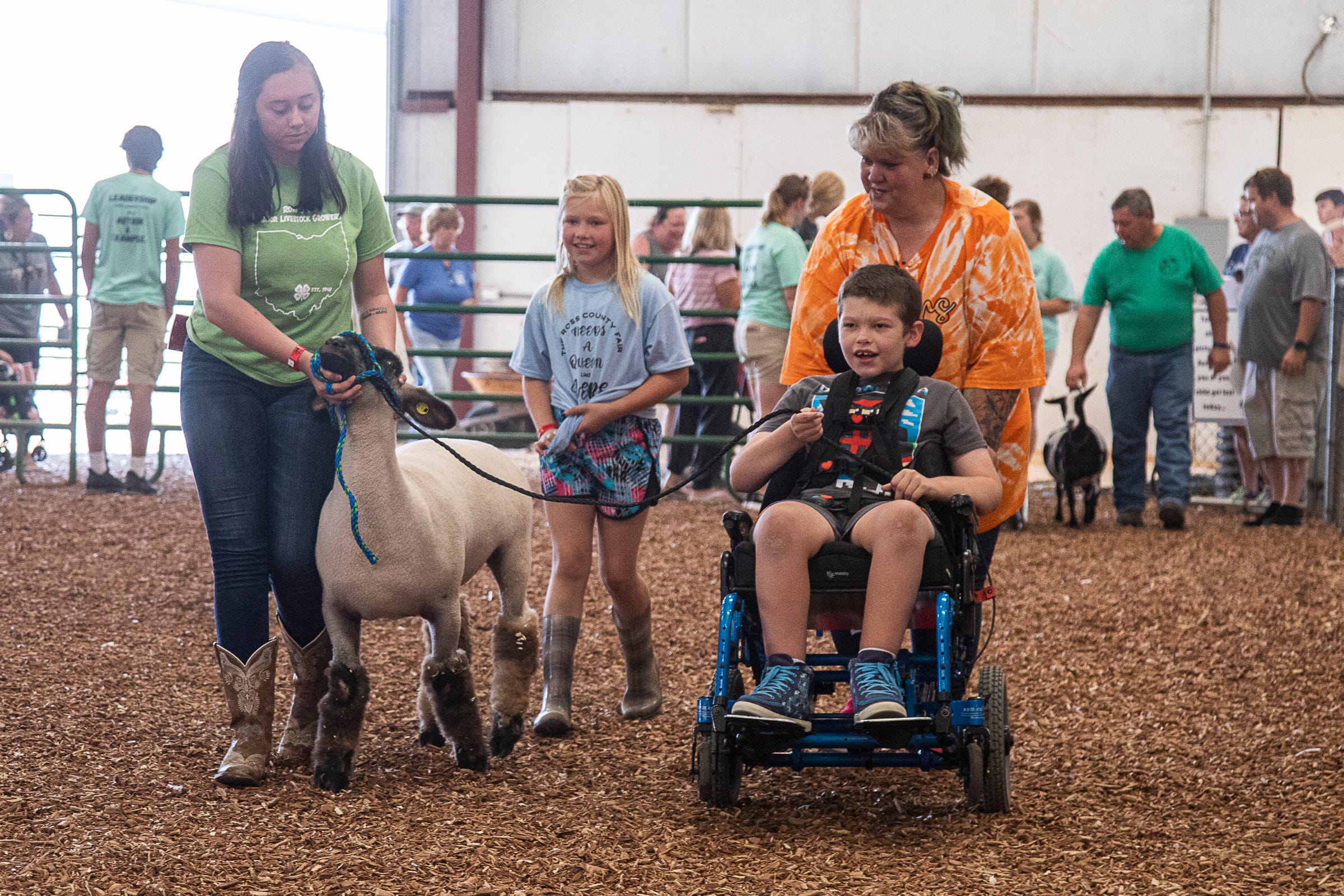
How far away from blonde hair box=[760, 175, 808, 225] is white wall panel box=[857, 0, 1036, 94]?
5.54 metres

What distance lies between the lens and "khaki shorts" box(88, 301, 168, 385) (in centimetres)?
820

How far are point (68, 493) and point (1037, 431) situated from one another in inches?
334

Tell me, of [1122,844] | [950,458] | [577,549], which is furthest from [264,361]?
[1122,844]

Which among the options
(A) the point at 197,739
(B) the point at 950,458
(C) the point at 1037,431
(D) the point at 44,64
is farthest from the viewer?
(C) the point at 1037,431

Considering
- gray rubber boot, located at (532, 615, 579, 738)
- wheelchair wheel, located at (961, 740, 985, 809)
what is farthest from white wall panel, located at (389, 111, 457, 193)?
wheelchair wheel, located at (961, 740, 985, 809)

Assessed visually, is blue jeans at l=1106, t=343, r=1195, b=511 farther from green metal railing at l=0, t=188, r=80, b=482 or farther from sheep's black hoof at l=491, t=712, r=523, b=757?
green metal railing at l=0, t=188, r=80, b=482

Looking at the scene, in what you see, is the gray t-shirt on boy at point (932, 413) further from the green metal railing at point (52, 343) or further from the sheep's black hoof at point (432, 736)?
the green metal railing at point (52, 343)

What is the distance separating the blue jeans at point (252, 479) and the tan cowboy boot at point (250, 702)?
29mm

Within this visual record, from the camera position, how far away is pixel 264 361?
3107 millimetres

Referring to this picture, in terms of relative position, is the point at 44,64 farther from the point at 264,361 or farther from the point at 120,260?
the point at 264,361

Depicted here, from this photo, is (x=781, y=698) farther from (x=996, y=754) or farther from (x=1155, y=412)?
(x=1155, y=412)

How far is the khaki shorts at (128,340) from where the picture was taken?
8.20 metres

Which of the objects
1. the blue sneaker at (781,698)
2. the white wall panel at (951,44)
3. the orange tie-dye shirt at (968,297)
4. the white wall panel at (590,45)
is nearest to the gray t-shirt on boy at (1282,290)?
the orange tie-dye shirt at (968,297)

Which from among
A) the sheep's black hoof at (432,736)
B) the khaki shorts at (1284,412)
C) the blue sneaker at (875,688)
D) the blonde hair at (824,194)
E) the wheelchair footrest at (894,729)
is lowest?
the sheep's black hoof at (432,736)
